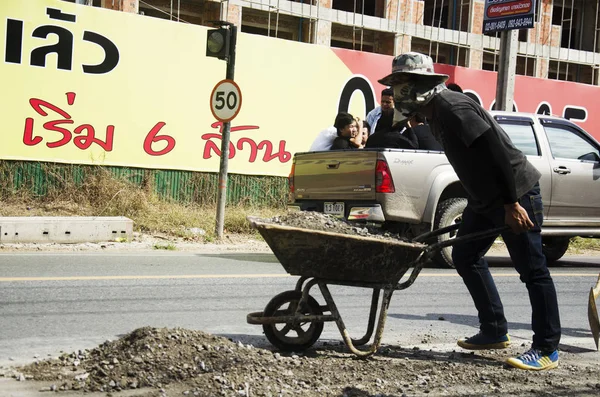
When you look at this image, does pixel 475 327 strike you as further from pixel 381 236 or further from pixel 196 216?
pixel 196 216

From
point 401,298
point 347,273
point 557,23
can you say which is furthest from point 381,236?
point 557,23

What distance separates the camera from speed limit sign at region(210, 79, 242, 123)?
47.1ft

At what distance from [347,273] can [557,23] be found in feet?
136

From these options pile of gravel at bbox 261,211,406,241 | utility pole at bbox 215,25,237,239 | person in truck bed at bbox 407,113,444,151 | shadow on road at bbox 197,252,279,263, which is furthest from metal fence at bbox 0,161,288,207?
pile of gravel at bbox 261,211,406,241

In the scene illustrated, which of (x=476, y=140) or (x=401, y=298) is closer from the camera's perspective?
(x=476, y=140)

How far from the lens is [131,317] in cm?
732

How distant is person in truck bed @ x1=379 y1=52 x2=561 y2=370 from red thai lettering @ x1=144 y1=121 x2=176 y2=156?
1076cm

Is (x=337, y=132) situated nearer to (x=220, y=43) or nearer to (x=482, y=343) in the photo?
(x=220, y=43)

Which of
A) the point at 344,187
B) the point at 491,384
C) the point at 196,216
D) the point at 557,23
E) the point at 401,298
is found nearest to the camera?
the point at 491,384

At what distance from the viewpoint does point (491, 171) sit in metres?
5.73

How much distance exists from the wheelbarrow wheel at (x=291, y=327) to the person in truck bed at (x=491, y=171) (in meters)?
1.29

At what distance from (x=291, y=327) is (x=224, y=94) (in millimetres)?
8874

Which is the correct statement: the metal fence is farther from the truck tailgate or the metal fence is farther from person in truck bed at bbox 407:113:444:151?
person in truck bed at bbox 407:113:444:151

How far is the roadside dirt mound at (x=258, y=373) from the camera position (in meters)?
4.98
